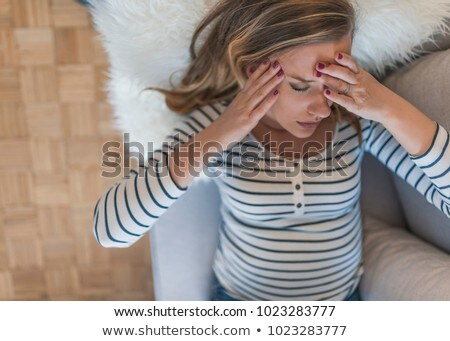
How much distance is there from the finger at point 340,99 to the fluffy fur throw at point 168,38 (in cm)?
18

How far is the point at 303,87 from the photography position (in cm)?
72

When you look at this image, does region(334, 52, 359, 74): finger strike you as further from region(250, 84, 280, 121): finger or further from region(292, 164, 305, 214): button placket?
region(292, 164, 305, 214): button placket

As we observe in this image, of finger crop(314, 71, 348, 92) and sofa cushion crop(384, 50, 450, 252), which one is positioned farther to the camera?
sofa cushion crop(384, 50, 450, 252)

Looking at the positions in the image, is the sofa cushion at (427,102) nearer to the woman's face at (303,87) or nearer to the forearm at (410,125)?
the forearm at (410,125)

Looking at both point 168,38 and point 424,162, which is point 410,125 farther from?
point 168,38

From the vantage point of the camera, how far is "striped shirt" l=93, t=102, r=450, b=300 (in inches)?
30.2

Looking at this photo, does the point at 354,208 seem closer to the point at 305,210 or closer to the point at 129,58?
the point at 305,210

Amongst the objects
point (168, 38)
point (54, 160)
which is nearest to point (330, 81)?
point (168, 38)

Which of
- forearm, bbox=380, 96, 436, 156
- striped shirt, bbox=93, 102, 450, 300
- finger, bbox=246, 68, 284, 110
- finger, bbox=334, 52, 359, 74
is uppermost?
finger, bbox=334, 52, 359, 74

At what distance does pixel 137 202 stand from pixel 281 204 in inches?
9.4

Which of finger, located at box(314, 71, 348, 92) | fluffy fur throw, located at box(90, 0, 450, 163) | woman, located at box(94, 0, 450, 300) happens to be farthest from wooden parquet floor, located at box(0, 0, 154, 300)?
finger, located at box(314, 71, 348, 92)

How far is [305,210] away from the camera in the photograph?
817mm

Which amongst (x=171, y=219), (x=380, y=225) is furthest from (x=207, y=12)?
(x=380, y=225)

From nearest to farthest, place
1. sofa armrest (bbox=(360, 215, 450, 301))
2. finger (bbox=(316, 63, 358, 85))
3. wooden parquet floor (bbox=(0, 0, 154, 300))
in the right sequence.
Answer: finger (bbox=(316, 63, 358, 85)) → sofa armrest (bbox=(360, 215, 450, 301)) → wooden parquet floor (bbox=(0, 0, 154, 300))
